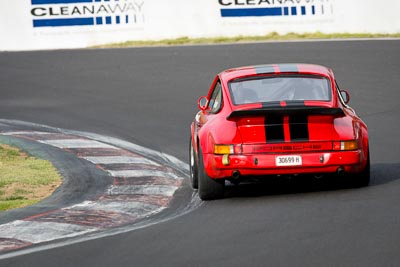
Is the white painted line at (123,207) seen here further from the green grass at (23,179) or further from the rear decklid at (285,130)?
the rear decklid at (285,130)

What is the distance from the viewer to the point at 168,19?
28.1m

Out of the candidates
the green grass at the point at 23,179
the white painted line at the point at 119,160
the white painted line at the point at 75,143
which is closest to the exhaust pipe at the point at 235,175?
the green grass at the point at 23,179

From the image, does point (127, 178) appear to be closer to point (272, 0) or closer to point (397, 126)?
point (397, 126)

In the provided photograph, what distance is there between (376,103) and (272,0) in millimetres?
8987

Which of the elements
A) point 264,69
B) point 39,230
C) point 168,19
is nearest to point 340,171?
point 264,69

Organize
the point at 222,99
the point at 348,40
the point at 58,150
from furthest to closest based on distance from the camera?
the point at 348,40, the point at 58,150, the point at 222,99

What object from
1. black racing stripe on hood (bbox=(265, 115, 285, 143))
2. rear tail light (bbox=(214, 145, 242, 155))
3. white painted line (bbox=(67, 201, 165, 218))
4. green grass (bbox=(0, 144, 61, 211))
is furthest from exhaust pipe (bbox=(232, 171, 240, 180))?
green grass (bbox=(0, 144, 61, 211))

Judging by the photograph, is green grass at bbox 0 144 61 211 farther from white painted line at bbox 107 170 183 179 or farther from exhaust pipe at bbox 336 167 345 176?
exhaust pipe at bbox 336 167 345 176

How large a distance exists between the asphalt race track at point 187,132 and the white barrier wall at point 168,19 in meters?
0.87

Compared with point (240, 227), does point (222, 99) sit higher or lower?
higher

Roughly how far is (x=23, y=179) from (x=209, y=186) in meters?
2.95

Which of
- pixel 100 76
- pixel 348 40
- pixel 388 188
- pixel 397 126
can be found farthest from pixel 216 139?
pixel 348 40

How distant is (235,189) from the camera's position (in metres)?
12.0

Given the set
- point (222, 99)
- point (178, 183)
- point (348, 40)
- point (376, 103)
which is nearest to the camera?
point (222, 99)
